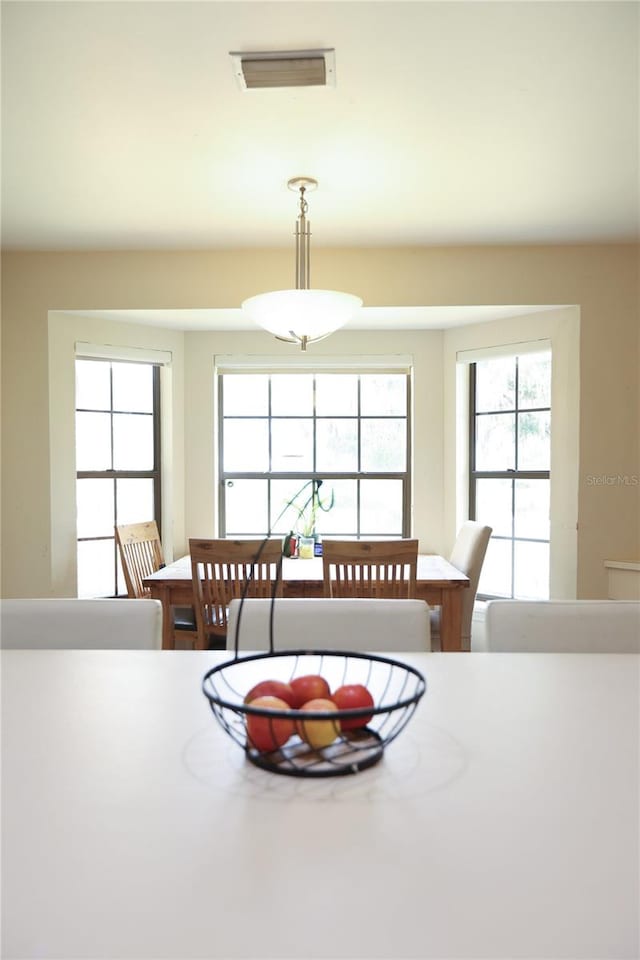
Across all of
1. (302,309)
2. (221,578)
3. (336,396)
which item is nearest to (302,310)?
(302,309)

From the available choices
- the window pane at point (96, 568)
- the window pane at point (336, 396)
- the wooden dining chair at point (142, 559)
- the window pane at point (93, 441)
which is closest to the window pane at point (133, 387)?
the window pane at point (93, 441)

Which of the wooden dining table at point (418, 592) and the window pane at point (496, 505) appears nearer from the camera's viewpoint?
the wooden dining table at point (418, 592)

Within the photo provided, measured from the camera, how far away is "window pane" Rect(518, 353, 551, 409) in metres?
3.49

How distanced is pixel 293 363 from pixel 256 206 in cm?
132

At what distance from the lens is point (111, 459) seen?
3729mm

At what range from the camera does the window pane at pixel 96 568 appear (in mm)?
3604

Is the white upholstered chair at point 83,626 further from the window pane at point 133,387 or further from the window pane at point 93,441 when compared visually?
the window pane at point 133,387

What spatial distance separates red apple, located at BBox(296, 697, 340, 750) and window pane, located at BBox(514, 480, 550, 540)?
9.54 feet

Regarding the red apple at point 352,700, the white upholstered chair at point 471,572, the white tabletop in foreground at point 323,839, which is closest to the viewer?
the white tabletop in foreground at point 323,839

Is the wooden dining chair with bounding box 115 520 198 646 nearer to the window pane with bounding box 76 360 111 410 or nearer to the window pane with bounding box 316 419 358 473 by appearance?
the window pane with bounding box 76 360 111 410

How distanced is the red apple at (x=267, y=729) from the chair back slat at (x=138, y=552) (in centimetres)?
242

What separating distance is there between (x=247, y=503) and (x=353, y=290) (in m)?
1.53

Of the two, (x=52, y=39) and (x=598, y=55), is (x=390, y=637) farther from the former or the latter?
(x=52, y=39)

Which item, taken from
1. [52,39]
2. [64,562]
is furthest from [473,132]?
[64,562]
